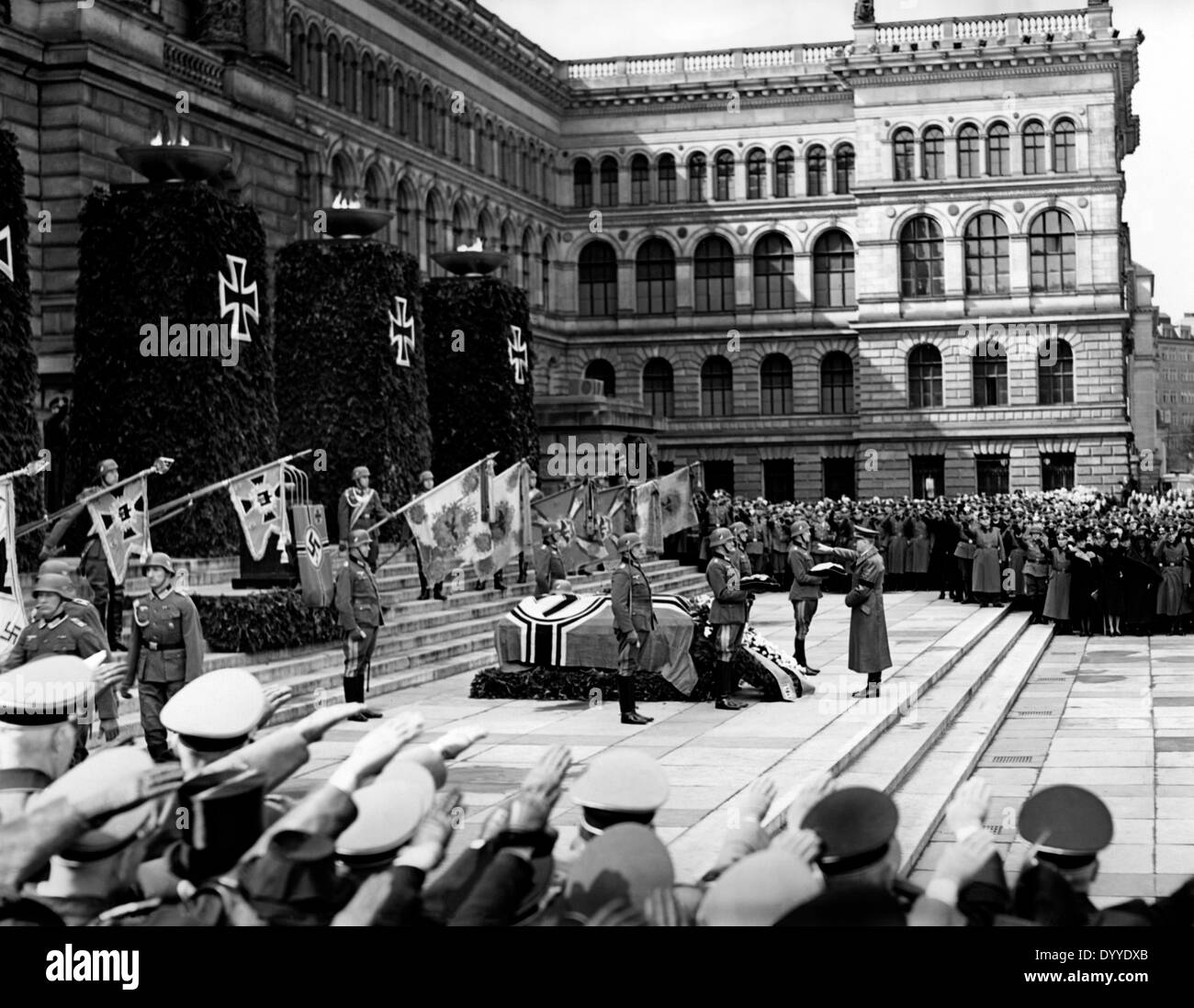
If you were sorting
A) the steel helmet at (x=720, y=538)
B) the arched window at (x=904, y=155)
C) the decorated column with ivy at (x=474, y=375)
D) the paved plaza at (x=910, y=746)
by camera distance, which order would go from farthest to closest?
1. the arched window at (x=904, y=155)
2. the decorated column with ivy at (x=474, y=375)
3. the steel helmet at (x=720, y=538)
4. the paved plaza at (x=910, y=746)

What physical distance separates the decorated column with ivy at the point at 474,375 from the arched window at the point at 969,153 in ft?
110

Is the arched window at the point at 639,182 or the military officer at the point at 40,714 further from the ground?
the arched window at the point at 639,182

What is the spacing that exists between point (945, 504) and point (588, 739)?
25.8 m

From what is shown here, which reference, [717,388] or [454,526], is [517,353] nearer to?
[454,526]

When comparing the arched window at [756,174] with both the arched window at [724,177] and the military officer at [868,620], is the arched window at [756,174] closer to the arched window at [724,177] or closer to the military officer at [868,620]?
the arched window at [724,177]

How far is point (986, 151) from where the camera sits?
190 feet

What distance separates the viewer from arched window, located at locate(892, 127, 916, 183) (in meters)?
58.7

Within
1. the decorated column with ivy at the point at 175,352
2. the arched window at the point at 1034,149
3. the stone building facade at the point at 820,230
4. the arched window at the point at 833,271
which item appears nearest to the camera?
the decorated column with ivy at the point at 175,352

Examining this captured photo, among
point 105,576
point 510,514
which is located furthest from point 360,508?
point 105,576

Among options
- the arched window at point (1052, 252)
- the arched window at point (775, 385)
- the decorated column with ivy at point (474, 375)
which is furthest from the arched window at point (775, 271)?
the decorated column with ivy at point (474, 375)

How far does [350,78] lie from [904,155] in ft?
76.4

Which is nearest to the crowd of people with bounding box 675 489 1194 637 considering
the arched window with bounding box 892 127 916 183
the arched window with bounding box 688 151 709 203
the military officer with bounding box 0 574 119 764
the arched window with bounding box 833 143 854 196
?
the military officer with bounding box 0 574 119 764

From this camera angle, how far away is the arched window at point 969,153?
58.1 meters
